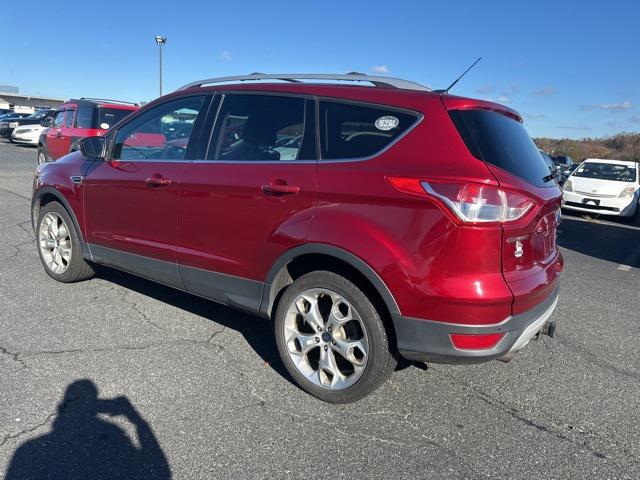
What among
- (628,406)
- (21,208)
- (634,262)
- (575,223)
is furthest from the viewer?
(575,223)

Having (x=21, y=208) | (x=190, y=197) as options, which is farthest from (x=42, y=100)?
(x=190, y=197)

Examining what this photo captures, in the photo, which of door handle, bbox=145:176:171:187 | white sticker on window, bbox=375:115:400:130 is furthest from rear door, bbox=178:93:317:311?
white sticker on window, bbox=375:115:400:130

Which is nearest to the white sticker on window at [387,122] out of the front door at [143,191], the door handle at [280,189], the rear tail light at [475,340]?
the door handle at [280,189]

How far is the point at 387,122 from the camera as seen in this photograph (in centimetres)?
286

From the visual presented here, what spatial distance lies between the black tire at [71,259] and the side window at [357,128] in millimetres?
2771

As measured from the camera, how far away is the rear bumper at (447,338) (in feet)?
8.51

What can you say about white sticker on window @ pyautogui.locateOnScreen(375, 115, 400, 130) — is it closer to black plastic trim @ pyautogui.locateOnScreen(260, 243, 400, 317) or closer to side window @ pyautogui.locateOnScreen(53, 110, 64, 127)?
black plastic trim @ pyautogui.locateOnScreen(260, 243, 400, 317)

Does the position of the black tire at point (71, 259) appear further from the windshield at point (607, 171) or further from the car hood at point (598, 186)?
the windshield at point (607, 171)

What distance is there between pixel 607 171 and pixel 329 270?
41.9 ft

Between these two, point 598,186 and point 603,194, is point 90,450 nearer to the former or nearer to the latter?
point 603,194

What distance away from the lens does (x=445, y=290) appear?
255cm

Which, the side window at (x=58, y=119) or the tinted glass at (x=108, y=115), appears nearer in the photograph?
the tinted glass at (x=108, y=115)

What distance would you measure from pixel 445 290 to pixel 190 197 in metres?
1.88

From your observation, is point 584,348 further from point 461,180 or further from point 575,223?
point 575,223
